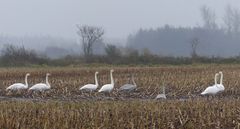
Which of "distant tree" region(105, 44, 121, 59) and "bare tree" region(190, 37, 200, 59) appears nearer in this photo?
"bare tree" region(190, 37, 200, 59)

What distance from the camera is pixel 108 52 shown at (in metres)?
56.6

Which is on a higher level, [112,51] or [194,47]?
[194,47]

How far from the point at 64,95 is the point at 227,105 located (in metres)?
8.28

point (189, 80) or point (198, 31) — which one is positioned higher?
point (198, 31)

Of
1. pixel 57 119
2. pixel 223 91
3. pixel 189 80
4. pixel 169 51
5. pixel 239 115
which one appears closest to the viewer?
pixel 57 119

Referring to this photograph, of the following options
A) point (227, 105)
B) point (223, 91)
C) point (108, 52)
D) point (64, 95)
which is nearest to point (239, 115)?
point (227, 105)

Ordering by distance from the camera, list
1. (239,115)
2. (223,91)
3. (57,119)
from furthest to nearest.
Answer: (223,91) → (239,115) → (57,119)

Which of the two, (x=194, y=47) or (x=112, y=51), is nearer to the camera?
(x=112, y=51)

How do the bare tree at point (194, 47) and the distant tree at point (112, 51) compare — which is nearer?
the bare tree at point (194, 47)

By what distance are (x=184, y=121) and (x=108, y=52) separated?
4565 cm

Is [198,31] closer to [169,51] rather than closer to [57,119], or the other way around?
[169,51]

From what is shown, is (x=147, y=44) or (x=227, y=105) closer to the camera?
(x=227, y=105)

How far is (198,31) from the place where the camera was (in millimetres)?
126688

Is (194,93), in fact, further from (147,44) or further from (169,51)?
(147,44)
